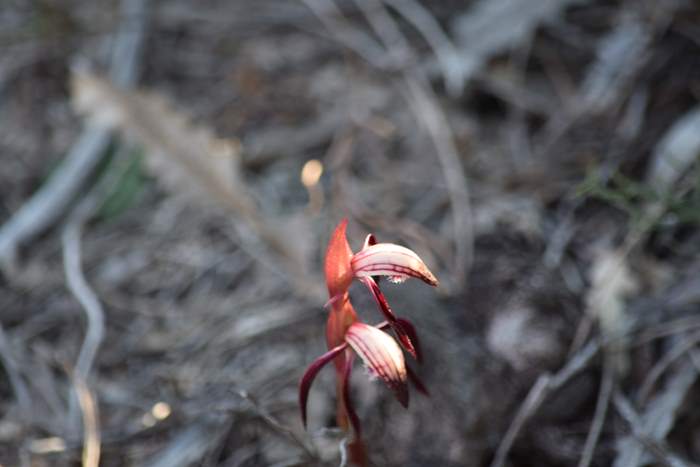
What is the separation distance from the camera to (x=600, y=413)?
1752mm

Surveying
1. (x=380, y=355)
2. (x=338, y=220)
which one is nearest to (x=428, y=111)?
(x=338, y=220)

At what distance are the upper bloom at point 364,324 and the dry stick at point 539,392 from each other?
36 centimetres

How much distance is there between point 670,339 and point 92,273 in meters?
1.66

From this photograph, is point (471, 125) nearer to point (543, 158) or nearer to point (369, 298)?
point (543, 158)

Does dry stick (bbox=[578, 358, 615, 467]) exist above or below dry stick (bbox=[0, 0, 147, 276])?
below

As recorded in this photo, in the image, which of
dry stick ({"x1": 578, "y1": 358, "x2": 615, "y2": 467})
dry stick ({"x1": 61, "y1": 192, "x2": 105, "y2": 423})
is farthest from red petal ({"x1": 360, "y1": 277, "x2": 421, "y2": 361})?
dry stick ({"x1": 61, "y1": 192, "x2": 105, "y2": 423})

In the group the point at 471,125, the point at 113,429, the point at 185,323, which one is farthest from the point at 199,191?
the point at 471,125

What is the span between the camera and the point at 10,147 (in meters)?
3.06

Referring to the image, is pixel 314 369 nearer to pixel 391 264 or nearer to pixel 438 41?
pixel 391 264

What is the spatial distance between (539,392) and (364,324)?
52 centimetres

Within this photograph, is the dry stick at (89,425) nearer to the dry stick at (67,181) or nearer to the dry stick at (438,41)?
the dry stick at (67,181)

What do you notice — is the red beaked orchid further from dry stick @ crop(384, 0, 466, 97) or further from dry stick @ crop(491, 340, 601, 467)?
dry stick @ crop(384, 0, 466, 97)

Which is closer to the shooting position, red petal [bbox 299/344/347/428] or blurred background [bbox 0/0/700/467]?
red petal [bbox 299/344/347/428]

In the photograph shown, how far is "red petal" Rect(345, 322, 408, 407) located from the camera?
1.28m
